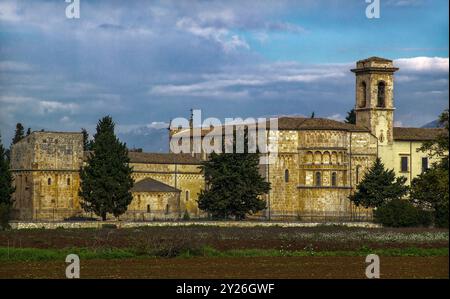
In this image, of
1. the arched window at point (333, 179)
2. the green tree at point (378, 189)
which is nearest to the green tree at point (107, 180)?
the arched window at point (333, 179)

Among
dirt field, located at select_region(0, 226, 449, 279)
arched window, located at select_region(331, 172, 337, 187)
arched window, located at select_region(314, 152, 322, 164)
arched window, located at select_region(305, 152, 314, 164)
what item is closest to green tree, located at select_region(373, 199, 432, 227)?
dirt field, located at select_region(0, 226, 449, 279)

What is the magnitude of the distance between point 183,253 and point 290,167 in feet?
134

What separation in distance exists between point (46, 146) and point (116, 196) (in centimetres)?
915

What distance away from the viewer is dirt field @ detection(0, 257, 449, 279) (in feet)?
123

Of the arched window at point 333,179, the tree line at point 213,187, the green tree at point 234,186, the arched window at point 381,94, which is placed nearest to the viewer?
the tree line at point 213,187

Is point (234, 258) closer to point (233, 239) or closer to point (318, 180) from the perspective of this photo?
point (233, 239)

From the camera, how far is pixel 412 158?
94062 millimetres

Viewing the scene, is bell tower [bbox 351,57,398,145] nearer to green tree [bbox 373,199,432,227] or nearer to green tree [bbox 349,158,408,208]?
green tree [bbox 349,158,408,208]

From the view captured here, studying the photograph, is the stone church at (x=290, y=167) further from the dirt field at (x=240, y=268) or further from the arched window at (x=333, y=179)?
the dirt field at (x=240, y=268)

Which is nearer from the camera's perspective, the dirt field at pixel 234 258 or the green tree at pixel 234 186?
the dirt field at pixel 234 258

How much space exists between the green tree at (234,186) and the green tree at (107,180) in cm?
600

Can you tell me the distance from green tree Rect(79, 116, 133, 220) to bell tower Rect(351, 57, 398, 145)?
2345cm

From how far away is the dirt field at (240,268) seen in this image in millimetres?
37406
